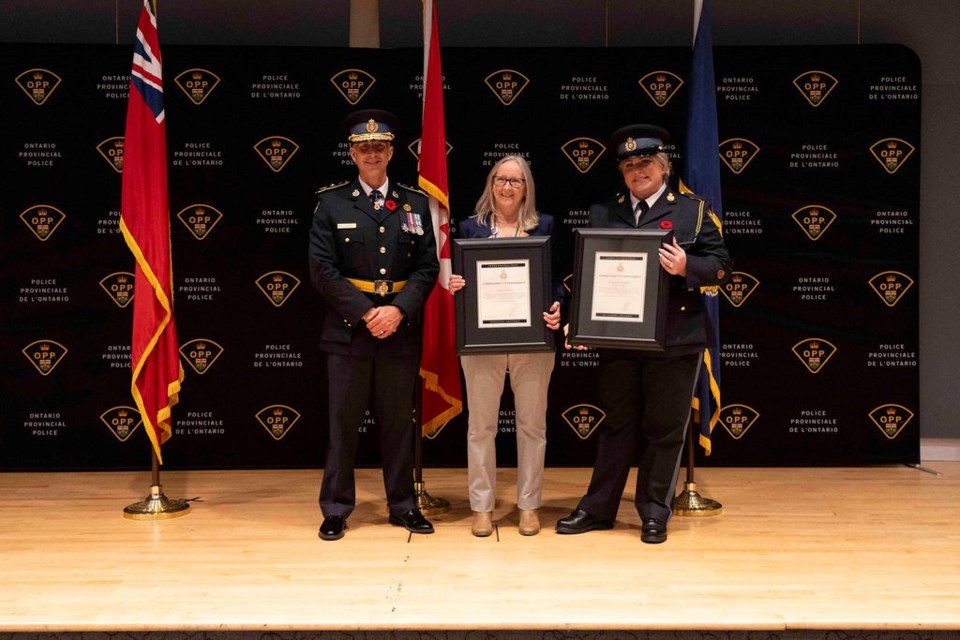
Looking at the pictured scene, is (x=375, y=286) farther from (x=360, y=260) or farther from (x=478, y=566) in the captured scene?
(x=478, y=566)

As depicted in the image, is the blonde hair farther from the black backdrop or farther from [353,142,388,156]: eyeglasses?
the black backdrop

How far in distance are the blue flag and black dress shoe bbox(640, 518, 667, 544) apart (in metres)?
0.59

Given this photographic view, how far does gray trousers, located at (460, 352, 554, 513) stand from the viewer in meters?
3.76

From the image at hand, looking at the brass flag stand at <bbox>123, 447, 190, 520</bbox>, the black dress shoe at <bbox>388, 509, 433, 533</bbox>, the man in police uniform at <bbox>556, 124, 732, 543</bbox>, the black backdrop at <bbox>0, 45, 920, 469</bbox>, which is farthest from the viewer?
the black backdrop at <bbox>0, 45, 920, 469</bbox>

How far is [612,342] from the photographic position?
3.55 m

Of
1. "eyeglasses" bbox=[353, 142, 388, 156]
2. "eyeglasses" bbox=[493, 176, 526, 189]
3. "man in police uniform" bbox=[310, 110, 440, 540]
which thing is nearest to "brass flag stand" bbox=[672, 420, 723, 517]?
"man in police uniform" bbox=[310, 110, 440, 540]

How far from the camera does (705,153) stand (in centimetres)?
418

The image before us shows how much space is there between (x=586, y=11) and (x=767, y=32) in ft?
→ 3.64

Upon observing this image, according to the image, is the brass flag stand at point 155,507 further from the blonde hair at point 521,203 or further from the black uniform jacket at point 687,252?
the black uniform jacket at point 687,252

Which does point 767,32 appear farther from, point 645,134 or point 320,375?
point 320,375

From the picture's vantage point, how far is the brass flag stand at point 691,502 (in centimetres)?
417

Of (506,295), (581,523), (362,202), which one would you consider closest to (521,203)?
(506,295)

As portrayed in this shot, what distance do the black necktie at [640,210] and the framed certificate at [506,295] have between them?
410mm

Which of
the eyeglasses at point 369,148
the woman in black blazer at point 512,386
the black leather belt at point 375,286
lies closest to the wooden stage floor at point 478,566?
the woman in black blazer at point 512,386
